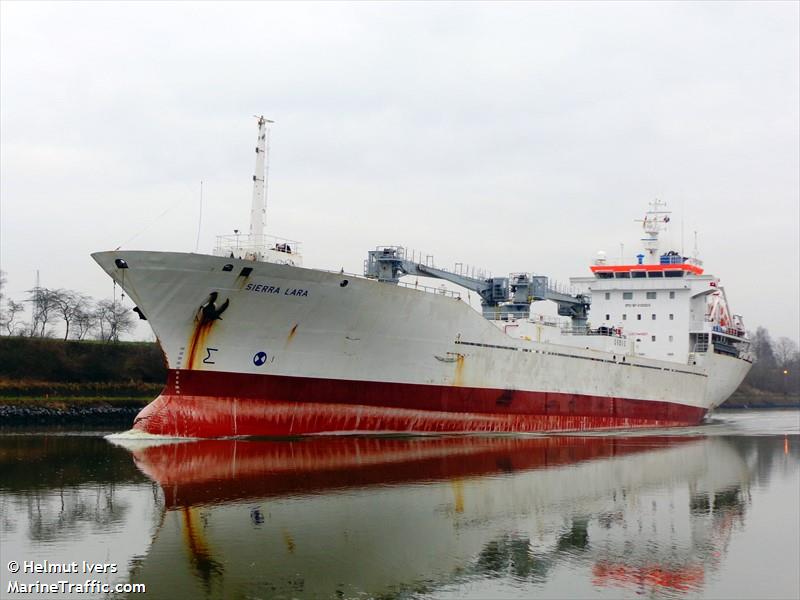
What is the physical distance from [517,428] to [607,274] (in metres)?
12.2

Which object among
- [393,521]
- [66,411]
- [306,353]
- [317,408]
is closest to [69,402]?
[66,411]

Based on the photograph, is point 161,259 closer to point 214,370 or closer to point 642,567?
point 214,370

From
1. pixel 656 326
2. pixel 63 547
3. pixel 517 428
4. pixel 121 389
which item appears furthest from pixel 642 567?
pixel 121 389

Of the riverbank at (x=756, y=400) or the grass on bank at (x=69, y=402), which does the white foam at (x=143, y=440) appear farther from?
the riverbank at (x=756, y=400)

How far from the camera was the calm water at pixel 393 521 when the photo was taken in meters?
10.7

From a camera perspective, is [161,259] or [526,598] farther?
[161,259]

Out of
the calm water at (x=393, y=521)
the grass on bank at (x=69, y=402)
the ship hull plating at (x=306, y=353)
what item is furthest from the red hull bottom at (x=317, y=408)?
the grass on bank at (x=69, y=402)

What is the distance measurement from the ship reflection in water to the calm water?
0.14ft

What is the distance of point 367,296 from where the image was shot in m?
22.9

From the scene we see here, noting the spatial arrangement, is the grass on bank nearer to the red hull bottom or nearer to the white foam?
the white foam

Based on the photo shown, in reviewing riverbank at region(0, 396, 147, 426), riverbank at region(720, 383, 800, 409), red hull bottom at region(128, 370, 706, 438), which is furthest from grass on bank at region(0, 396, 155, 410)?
riverbank at region(720, 383, 800, 409)

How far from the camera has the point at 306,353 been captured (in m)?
22.7

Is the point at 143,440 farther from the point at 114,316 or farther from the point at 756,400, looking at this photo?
the point at 756,400

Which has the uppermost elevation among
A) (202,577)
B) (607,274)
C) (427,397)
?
(607,274)
